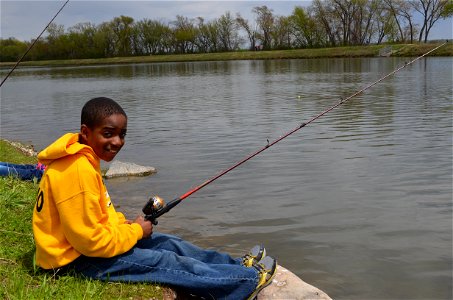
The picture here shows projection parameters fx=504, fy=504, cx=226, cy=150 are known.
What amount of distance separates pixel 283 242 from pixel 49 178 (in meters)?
3.42

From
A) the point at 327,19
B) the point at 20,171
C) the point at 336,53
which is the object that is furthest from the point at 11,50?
the point at 20,171

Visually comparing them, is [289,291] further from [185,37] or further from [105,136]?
[185,37]

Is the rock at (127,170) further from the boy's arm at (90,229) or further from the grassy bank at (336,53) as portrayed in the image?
the grassy bank at (336,53)

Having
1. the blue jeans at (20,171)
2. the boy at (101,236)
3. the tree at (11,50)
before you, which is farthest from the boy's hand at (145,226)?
the tree at (11,50)

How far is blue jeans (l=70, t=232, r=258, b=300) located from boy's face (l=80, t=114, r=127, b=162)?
0.76 metres

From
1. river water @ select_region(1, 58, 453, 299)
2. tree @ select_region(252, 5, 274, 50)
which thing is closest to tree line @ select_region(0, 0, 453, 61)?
tree @ select_region(252, 5, 274, 50)

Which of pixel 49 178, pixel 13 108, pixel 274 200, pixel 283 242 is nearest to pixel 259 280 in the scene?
pixel 49 178

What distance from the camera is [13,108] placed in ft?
73.5

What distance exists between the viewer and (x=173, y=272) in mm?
3750

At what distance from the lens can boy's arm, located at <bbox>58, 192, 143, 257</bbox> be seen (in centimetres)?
327

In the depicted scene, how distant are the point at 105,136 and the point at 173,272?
1123 millimetres

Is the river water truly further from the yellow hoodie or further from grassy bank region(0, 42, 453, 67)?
grassy bank region(0, 42, 453, 67)

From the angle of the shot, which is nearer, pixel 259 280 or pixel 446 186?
pixel 259 280

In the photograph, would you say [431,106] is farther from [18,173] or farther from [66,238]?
[66,238]
